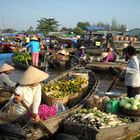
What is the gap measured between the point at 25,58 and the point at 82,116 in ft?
39.3

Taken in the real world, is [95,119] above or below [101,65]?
above

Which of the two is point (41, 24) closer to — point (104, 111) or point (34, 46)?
point (34, 46)

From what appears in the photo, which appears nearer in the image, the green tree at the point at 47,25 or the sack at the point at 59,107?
the sack at the point at 59,107

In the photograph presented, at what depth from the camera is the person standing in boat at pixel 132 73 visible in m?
6.75

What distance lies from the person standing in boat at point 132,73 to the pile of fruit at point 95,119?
1233 millimetres

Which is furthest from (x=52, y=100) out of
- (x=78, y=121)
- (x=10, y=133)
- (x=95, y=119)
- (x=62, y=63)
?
(x=62, y=63)

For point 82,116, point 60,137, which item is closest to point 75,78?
point 82,116

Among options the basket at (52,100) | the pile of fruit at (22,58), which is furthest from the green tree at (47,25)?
the basket at (52,100)

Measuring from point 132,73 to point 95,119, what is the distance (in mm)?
1808

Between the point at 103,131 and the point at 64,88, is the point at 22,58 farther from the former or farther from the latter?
the point at 103,131

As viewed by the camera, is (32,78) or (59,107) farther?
(59,107)


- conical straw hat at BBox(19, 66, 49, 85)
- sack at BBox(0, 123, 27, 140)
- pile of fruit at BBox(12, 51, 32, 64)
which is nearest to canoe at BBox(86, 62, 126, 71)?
pile of fruit at BBox(12, 51, 32, 64)

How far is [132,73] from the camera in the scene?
22.3 feet

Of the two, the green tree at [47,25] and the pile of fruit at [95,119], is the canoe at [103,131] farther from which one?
the green tree at [47,25]
